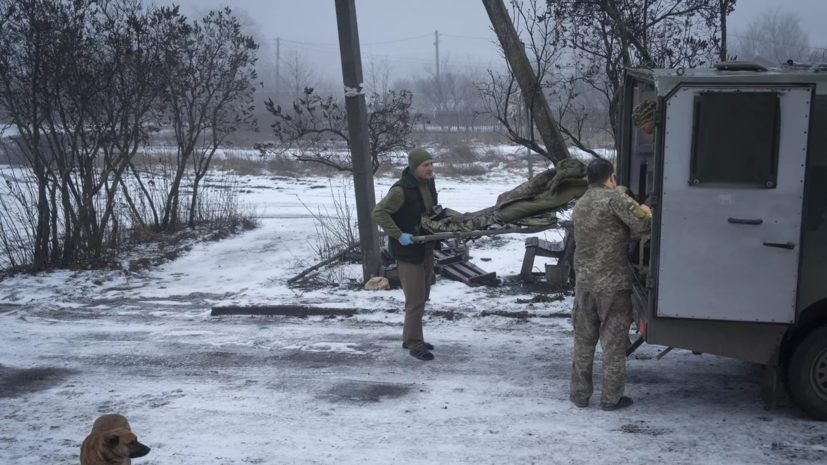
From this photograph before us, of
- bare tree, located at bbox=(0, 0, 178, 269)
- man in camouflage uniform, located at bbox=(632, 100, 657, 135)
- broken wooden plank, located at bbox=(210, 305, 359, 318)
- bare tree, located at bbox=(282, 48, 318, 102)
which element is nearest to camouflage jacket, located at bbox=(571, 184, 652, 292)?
man in camouflage uniform, located at bbox=(632, 100, 657, 135)

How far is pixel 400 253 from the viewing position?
614 centimetres

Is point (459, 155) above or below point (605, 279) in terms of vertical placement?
below

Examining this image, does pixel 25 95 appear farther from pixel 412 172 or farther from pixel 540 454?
pixel 540 454

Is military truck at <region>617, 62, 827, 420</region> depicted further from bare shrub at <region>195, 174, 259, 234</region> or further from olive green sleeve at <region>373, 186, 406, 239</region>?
bare shrub at <region>195, 174, 259, 234</region>

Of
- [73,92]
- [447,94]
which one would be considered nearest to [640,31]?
A: [73,92]

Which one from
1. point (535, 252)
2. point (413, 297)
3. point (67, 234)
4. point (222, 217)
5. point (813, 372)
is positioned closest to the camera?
point (813, 372)

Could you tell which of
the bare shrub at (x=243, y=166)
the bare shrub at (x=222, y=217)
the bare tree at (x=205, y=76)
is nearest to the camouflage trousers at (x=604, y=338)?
the bare tree at (x=205, y=76)

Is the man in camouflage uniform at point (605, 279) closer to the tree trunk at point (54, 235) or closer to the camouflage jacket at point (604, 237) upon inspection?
the camouflage jacket at point (604, 237)

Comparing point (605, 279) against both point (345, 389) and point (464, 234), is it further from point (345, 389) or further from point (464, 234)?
point (345, 389)

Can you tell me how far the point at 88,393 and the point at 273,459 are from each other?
2167mm

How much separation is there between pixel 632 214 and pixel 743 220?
27.1 inches

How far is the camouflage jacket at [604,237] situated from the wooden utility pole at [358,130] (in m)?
4.25

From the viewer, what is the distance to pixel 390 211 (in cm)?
611

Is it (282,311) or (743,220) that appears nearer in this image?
(743,220)
